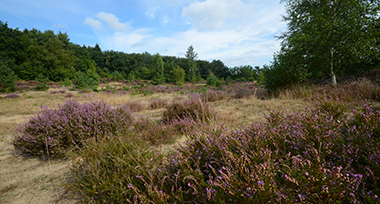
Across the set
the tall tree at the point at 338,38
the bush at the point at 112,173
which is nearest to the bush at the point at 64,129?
the bush at the point at 112,173

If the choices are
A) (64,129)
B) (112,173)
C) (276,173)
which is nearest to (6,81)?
(64,129)

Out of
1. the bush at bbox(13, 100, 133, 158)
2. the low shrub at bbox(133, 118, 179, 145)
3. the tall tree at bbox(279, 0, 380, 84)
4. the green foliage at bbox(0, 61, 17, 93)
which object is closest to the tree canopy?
the tall tree at bbox(279, 0, 380, 84)

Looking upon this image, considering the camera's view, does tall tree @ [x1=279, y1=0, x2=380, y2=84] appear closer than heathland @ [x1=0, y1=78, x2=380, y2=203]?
No

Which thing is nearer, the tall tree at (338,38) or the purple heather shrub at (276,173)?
the purple heather shrub at (276,173)

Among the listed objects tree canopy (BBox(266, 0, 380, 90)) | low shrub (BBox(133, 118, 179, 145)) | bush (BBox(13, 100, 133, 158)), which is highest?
tree canopy (BBox(266, 0, 380, 90))

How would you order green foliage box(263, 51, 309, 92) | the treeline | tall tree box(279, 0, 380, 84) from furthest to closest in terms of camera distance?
the treeline, green foliage box(263, 51, 309, 92), tall tree box(279, 0, 380, 84)

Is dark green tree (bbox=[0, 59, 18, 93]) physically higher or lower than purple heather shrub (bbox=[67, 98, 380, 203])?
higher

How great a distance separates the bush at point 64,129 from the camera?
9.67 feet

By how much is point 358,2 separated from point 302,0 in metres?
4.38

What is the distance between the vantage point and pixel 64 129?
299cm

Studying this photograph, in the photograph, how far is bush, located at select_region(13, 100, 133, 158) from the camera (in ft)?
9.67

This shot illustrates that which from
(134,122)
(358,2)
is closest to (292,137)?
(134,122)

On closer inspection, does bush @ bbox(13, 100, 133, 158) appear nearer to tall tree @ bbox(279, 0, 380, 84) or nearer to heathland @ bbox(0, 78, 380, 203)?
heathland @ bbox(0, 78, 380, 203)

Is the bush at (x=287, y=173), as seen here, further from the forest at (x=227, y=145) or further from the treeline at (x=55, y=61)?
the treeline at (x=55, y=61)
